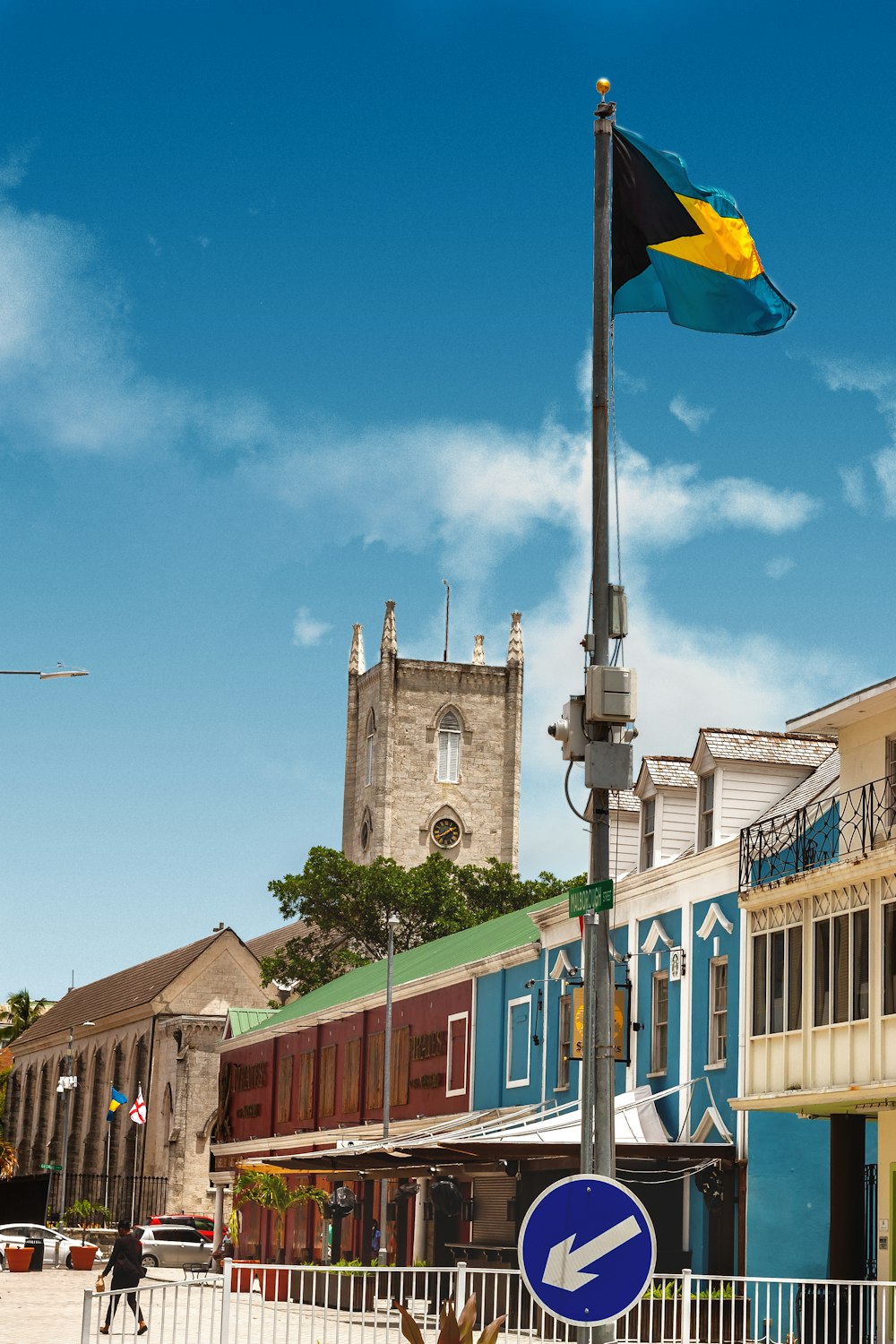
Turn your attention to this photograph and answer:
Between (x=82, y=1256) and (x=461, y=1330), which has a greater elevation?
(x=461, y=1330)

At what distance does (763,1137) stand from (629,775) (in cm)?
1966

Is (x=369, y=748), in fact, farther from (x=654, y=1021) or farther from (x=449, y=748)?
(x=654, y=1021)

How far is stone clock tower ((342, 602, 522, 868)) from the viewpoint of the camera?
364ft

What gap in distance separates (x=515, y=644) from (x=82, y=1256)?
6344 centimetres

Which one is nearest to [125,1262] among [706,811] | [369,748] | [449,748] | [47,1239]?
[706,811]

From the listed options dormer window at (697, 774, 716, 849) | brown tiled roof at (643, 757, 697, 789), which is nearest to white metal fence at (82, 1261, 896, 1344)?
dormer window at (697, 774, 716, 849)

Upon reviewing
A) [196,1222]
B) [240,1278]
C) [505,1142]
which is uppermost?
[505,1142]

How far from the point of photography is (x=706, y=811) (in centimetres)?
3334

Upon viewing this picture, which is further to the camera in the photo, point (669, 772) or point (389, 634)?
point (389, 634)

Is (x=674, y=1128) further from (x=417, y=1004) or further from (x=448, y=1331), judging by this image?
(x=448, y=1331)

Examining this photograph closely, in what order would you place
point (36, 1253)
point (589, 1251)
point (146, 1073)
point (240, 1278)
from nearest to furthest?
point (589, 1251), point (240, 1278), point (36, 1253), point (146, 1073)

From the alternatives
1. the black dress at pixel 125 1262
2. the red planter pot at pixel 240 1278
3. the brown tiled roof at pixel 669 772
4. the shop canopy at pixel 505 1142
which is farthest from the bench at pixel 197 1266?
the black dress at pixel 125 1262

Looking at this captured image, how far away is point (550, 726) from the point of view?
12.1m

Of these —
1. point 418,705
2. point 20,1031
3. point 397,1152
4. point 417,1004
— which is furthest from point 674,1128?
point 20,1031
